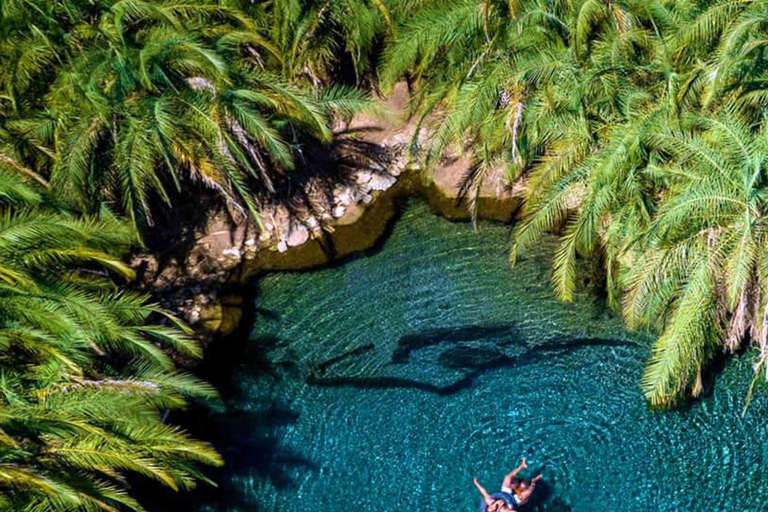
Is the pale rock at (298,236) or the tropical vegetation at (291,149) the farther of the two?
the pale rock at (298,236)

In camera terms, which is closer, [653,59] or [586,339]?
[653,59]

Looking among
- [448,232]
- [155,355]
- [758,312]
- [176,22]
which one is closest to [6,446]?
[155,355]

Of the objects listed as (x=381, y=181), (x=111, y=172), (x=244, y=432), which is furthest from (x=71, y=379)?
(x=381, y=181)

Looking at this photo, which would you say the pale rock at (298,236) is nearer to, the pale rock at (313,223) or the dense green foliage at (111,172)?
the pale rock at (313,223)

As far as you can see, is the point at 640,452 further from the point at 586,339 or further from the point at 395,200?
the point at 395,200

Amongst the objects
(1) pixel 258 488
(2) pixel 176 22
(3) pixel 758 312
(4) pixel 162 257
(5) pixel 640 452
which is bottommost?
(5) pixel 640 452

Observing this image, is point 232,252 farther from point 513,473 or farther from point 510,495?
point 510,495

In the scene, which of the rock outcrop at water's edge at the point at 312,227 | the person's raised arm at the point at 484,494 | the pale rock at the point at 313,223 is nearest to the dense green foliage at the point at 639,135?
the rock outcrop at water's edge at the point at 312,227
